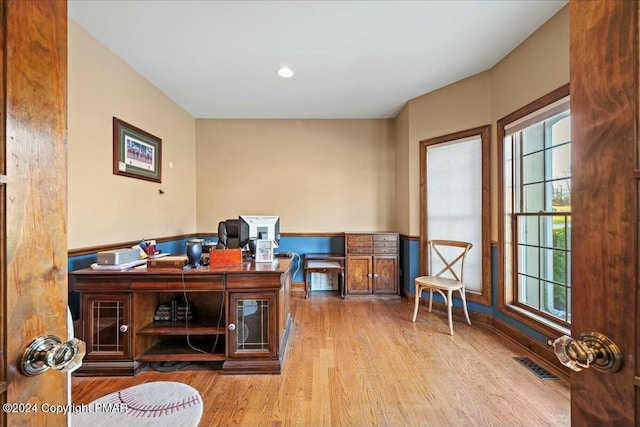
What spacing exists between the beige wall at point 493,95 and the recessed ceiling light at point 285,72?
68.6 inches

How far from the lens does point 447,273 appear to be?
337 cm

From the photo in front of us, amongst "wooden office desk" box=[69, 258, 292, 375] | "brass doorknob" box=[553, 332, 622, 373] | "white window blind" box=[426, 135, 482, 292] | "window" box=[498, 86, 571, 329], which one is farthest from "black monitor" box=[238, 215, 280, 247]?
"window" box=[498, 86, 571, 329]

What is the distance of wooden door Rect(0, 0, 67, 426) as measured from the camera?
1.59ft

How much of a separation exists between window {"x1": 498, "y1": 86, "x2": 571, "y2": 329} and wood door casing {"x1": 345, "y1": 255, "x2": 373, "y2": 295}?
1.71m

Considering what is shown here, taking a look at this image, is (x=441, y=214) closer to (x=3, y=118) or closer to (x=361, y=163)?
(x=361, y=163)

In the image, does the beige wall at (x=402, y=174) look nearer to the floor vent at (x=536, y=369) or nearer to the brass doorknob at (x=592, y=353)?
the floor vent at (x=536, y=369)

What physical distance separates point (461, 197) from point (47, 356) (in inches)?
141

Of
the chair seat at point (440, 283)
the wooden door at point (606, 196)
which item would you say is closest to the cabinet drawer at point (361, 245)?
the chair seat at point (440, 283)

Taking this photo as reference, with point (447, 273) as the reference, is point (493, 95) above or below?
above

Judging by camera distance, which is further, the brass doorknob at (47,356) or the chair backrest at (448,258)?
Answer: the chair backrest at (448,258)

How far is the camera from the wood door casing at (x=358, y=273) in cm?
396

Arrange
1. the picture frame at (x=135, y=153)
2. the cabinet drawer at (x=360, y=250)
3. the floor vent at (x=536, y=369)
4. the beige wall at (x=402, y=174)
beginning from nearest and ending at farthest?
the floor vent at (x=536, y=369), the picture frame at (x=135, y=153), the beige wall at (x=402, y=174), the cabinet drawer at (x=360, y=250)

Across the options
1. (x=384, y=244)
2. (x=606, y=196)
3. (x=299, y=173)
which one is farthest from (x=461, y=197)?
(x=606, y=196)

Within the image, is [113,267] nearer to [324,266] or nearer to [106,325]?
[106,325]
